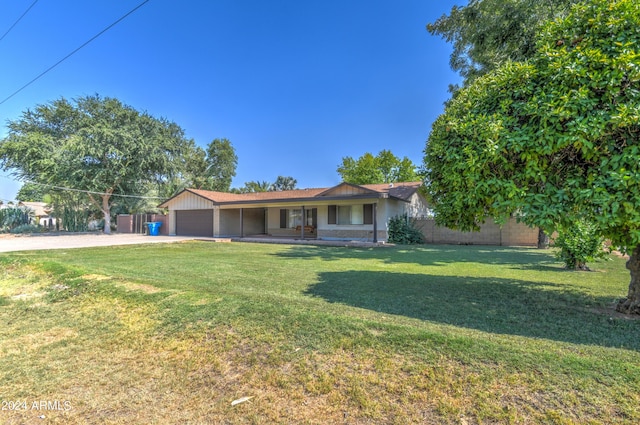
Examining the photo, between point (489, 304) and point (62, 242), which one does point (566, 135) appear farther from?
point (62, 242)

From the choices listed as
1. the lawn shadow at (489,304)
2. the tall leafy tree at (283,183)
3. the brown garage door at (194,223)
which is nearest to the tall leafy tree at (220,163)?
the tall leafy tree at (283,183)

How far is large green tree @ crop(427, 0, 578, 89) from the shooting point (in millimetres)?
10578

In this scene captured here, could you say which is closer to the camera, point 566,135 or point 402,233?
point 566,135

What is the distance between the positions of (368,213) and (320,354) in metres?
14.8

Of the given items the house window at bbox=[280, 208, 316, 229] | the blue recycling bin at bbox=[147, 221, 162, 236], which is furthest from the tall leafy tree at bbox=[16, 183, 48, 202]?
the house window at bbox=[280, 208, 316, 229]

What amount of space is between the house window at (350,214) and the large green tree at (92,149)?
17.7 metres

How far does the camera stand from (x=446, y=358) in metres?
2.93

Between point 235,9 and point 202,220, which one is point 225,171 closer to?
point 202,220

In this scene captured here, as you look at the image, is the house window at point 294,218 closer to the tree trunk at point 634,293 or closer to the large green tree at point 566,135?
the large green tree at point 566,135

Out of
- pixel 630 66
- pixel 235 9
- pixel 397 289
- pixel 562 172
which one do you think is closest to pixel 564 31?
pixel 630 66

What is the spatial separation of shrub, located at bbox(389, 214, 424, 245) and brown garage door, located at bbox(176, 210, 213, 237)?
1260 centimetres

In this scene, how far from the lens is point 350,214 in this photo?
59.8 feet

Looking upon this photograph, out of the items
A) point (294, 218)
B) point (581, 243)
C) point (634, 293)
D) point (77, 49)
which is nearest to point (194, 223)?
point (294, 218)

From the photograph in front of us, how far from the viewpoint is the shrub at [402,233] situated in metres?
17.5
